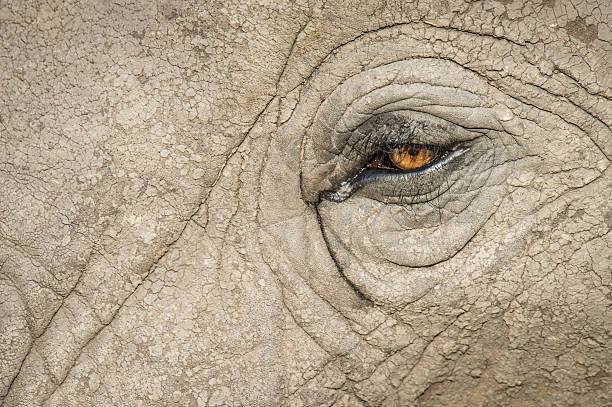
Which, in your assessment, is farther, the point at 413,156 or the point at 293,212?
the point at 293,212

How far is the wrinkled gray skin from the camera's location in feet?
6.89

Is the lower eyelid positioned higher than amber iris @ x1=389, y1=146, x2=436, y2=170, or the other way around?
amber iris @ x1=389, y1=146, x2=436, y2=170

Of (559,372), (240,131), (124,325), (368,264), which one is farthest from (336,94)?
(559,372)

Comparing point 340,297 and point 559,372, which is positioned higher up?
point 340,297

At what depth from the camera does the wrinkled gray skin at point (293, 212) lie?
2100 millimetres

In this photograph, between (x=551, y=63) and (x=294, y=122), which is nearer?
(x=551, y=63)

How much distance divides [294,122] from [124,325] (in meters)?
1.04

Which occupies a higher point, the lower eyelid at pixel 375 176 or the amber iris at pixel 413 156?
the amber iris at pixel 413 156

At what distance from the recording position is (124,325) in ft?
7.09

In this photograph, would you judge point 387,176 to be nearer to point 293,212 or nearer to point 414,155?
point 414,155

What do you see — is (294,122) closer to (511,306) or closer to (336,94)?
(336,94)

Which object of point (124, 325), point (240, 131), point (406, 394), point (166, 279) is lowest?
point (406, 394)

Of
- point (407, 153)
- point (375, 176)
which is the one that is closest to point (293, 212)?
point (375, 176)

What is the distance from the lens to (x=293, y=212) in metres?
2.26
